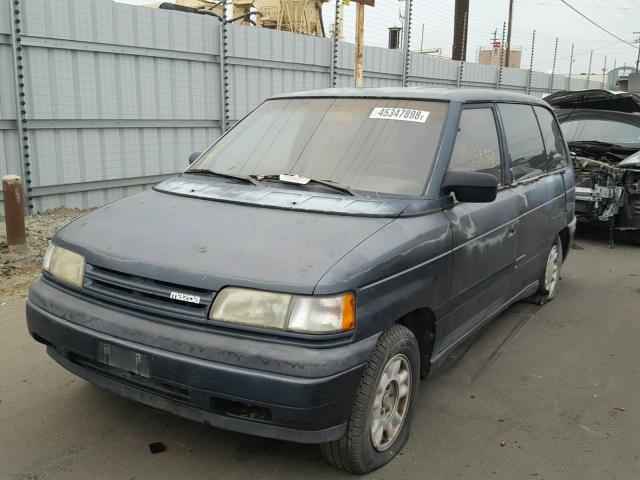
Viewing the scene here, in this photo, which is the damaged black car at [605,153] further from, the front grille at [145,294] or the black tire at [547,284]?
the front grille at [145,294]

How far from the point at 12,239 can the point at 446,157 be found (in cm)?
458

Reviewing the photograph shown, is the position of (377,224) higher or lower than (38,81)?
lower

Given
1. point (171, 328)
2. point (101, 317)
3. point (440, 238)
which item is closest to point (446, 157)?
point (440, 238)

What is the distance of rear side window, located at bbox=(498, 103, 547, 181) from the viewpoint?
4227mm

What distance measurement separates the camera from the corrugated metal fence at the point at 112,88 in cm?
714

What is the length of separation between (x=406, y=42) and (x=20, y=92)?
817 centimetres

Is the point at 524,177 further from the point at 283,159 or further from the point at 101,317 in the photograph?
the point at 101,317

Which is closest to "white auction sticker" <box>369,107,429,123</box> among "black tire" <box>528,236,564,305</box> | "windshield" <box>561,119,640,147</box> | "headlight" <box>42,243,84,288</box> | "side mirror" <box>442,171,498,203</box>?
"side mirror" <box>442,171,498,203</box>

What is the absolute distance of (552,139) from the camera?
5.23 metres

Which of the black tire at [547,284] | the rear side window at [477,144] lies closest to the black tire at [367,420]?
the rear side window at [477,144]

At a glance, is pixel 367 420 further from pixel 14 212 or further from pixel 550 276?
pixel 14 212

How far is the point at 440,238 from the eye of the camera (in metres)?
3.08

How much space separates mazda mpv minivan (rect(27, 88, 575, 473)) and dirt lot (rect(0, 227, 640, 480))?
12.4 inches

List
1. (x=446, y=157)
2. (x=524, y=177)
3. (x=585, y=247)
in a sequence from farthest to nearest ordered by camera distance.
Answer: (x=585, y=247) < (x=524, y=177) < (x=446, y=157)
